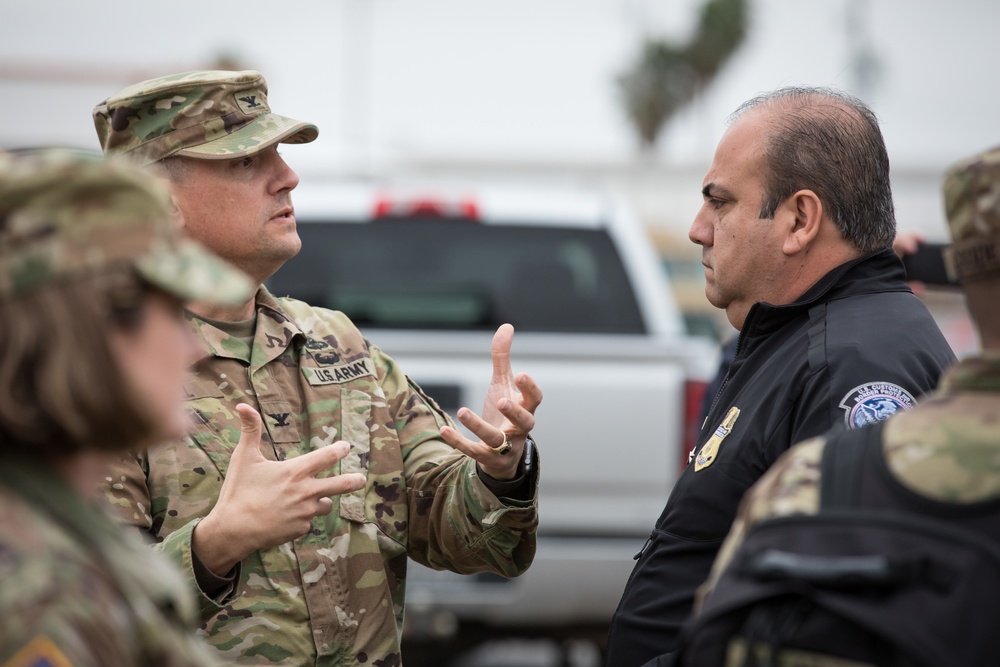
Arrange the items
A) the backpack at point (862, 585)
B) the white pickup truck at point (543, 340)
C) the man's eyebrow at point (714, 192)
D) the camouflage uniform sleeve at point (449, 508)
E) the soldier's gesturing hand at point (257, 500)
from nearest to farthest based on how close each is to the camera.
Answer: the backpack at point (862, 585), the soldier's gesturing hand at point (257, 500), the camouflage uniform sleeve at point (449, 508), the man's eyebrow at point (714, 192), the white pickup truck at point (543, 340)

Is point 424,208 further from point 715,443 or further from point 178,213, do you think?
point 715,443

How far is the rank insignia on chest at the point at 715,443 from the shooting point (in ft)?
8.26

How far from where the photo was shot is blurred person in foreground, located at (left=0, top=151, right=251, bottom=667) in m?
1.31

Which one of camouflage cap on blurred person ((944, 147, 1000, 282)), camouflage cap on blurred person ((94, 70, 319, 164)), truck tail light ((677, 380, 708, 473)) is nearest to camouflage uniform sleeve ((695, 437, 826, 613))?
camouflage cap on blurred person ((944, 147, 1000, 282))

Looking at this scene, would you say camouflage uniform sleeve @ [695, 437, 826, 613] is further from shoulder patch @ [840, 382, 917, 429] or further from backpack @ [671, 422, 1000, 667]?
shoulder patch @ [840, 382, 917, 429]

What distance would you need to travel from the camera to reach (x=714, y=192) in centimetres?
285

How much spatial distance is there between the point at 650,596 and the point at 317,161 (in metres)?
14.1

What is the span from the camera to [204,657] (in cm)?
148

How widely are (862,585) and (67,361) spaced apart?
106cm

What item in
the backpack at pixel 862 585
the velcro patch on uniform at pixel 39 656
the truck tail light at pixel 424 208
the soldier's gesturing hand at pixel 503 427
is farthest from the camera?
the truck tail light at pixel 424 208

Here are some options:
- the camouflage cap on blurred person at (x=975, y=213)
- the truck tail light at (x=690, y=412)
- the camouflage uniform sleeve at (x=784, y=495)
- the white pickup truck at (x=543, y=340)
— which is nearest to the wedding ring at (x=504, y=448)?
the camouflage uniform sleeve at (x=784, y=495)

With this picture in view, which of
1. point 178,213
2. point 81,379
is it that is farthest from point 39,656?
point 178,213

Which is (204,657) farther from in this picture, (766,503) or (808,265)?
(808,265)

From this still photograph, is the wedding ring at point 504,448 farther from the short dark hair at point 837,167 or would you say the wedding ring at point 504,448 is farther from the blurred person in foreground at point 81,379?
the blurred person in foreground at point 81,379
